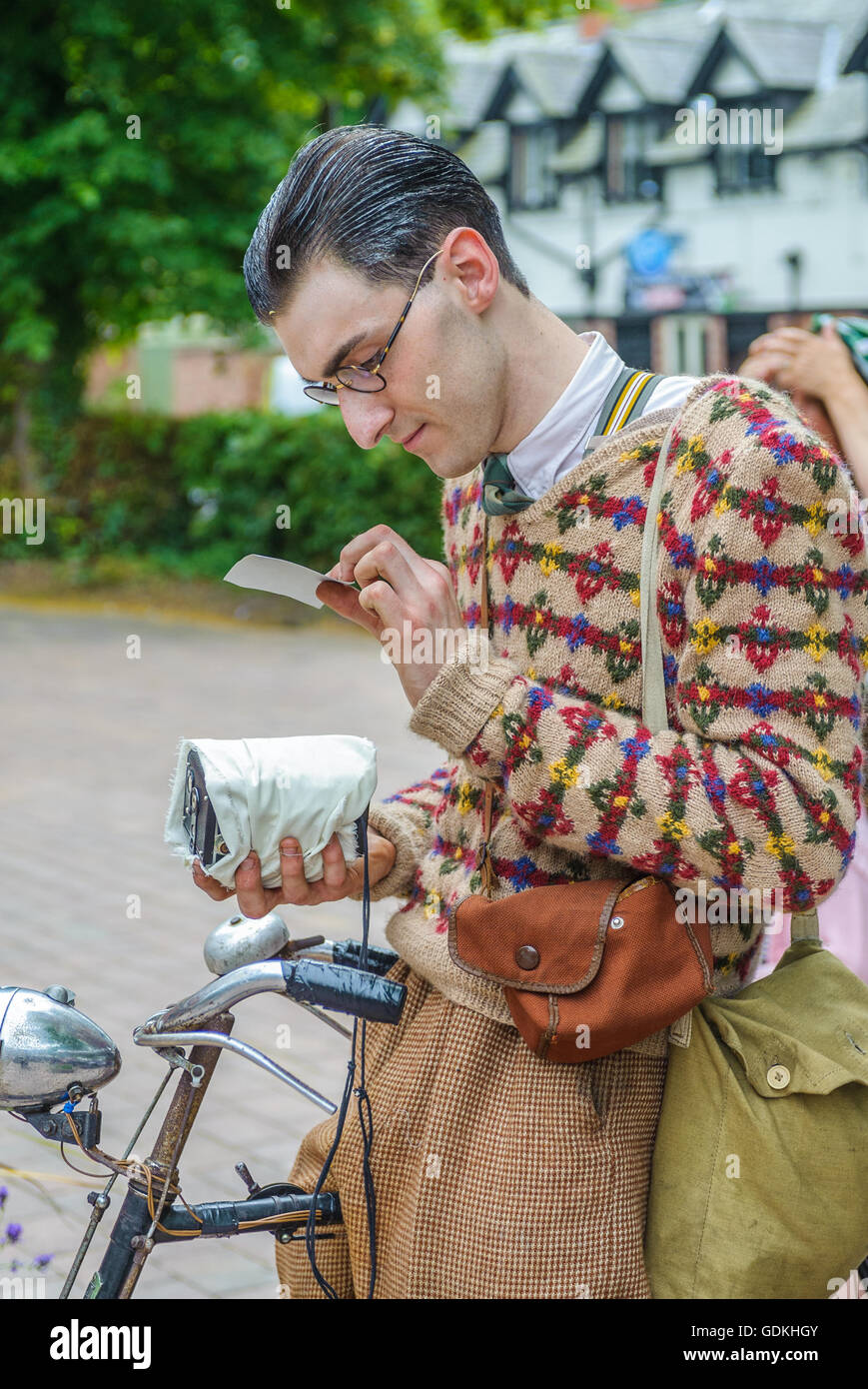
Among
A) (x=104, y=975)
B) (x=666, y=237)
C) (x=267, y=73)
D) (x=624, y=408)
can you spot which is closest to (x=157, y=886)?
(x=104, y=975)

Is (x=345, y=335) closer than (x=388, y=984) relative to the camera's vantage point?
Yes

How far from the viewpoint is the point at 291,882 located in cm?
174

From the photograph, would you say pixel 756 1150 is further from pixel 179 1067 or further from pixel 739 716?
pixel 179 1067

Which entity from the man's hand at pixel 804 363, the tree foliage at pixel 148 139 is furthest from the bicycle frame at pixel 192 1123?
the tree foliage at pixel 148 139

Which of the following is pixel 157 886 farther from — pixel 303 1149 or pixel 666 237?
pixel 666 237

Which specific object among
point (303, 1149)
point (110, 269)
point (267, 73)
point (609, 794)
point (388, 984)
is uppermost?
point (267, 73)

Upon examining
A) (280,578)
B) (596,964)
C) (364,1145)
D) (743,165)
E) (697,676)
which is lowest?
(364,1145)

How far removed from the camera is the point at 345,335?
1642mm

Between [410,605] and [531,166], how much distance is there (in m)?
19.2

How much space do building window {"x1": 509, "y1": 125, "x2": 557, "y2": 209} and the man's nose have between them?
18472 mm

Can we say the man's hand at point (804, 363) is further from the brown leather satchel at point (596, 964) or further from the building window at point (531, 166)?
the building window at point (531, 166)

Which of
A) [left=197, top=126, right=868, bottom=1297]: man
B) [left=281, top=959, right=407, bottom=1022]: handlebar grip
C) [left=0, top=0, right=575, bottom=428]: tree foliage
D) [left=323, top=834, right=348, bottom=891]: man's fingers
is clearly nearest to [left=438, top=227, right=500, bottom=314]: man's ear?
[left=197, top=126, right=868, bottom=1297]: man

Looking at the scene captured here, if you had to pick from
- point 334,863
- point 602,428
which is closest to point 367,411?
point 602,428

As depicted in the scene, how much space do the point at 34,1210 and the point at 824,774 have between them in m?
2.71
